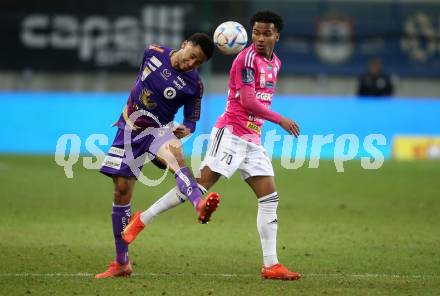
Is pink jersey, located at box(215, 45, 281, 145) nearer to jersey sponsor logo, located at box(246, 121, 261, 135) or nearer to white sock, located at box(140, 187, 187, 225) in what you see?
jersey sponsor logo, located at box(246, 121, 261, 135)

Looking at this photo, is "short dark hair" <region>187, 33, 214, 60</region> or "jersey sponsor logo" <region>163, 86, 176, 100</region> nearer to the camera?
"short dark hair" <region>187, 33, 214, 60</region>

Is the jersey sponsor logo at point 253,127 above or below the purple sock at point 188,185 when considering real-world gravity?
above

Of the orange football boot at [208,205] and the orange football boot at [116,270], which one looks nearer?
the orange football boot at [208,205]

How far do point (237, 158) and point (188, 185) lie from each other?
26.3 inches

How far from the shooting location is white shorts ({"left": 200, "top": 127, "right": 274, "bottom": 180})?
30.4 feet

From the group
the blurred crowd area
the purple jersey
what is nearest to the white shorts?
the purple jersey

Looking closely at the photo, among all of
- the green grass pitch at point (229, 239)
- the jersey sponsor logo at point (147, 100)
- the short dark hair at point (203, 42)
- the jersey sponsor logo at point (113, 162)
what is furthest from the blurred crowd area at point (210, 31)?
the short dark hair at point (203, 42)

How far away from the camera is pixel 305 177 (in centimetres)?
1980

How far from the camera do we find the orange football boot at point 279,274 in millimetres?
9078

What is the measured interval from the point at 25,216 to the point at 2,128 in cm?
893

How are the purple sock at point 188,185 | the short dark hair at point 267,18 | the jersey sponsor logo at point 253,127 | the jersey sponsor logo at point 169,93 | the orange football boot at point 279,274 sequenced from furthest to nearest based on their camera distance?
1. the jersey sponsor logo at point 253,127
2. the short dark hair at point 267,18
3. the jersey sponsor logo at point 169,93
4. the orange football boot at point 279,274
5. the purple sock at point 188,185

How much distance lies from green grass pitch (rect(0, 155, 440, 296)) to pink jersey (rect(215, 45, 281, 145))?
1.43m

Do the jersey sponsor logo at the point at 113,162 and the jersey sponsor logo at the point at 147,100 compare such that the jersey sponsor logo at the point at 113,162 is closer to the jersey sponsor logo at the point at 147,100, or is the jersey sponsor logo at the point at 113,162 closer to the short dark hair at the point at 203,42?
the jersey sponsor logo at the point at 147,100

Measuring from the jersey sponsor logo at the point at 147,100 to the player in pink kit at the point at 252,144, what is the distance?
0.73m
